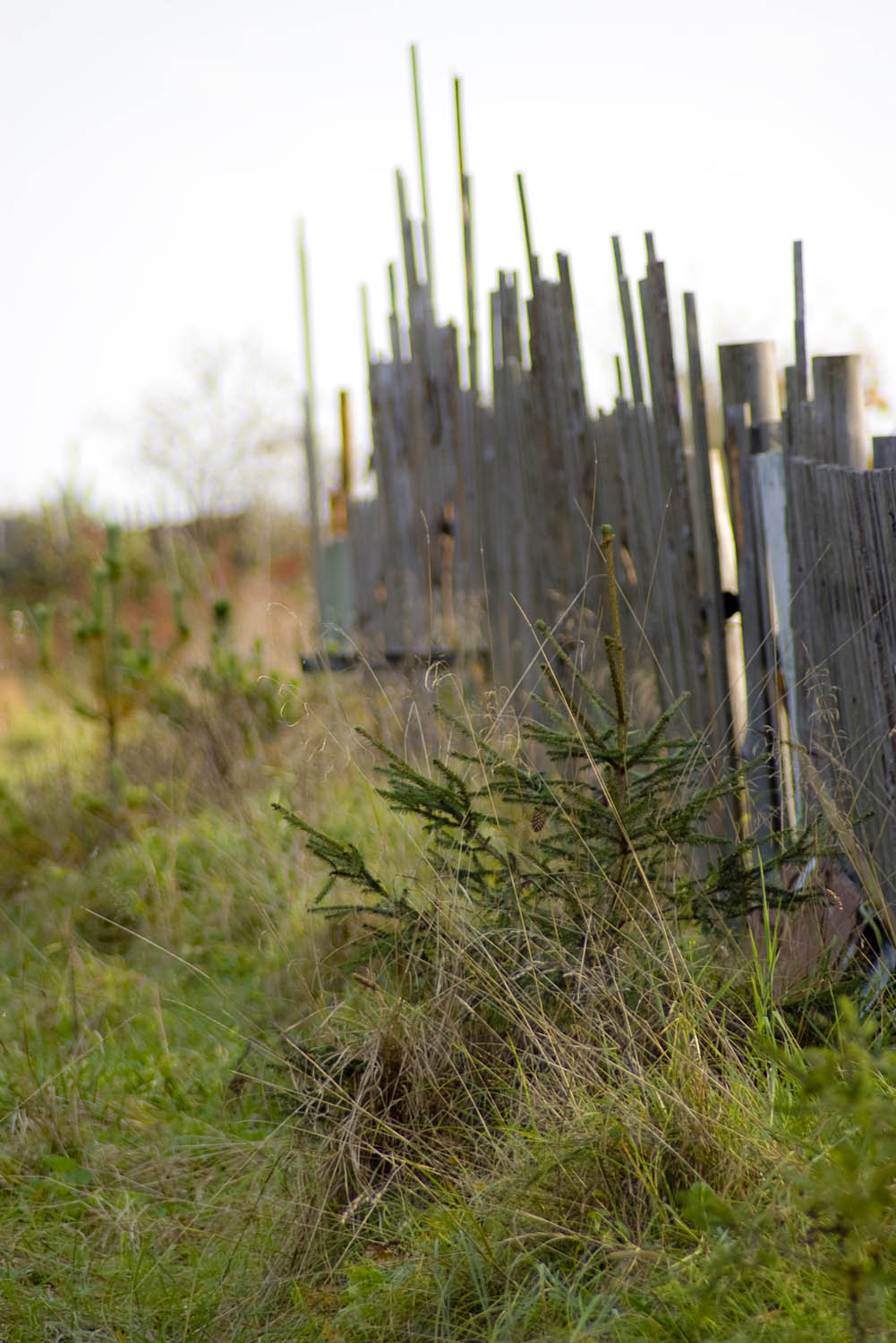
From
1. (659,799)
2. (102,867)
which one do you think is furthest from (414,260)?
(659,799)

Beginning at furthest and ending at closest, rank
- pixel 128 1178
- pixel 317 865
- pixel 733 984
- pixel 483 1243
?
pixel 317 865, pixel 128 1178, pixel 733 984, pixel 483 1243

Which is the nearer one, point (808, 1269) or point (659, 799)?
point (808, 1269)

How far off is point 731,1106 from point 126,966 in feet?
10.1

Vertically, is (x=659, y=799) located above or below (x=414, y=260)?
below

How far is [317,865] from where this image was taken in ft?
14.4

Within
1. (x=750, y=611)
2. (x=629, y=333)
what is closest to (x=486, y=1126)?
(x=750, y=611)

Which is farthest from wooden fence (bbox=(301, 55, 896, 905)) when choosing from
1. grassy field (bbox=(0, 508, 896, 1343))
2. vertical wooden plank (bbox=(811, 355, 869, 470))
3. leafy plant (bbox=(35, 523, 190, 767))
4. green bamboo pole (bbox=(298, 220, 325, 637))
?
green bamboo pole (bbox=(298, 220, 325, 637))

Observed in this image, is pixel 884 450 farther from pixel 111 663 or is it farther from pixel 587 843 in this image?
pixel 111 663

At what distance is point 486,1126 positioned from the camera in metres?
2.43

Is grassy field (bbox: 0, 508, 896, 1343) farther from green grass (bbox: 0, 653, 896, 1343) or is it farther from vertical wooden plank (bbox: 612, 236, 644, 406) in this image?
vertical wooden plank (bbox: 612, 236, 644, 406)

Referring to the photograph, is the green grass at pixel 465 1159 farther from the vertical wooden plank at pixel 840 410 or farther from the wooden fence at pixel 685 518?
the vertical wooden plank at pixel 840 410

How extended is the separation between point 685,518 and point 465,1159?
2.35 m

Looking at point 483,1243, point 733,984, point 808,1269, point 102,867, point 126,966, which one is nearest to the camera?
point 808,1269

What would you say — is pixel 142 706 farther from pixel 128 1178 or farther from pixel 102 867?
pixel 128 1178
